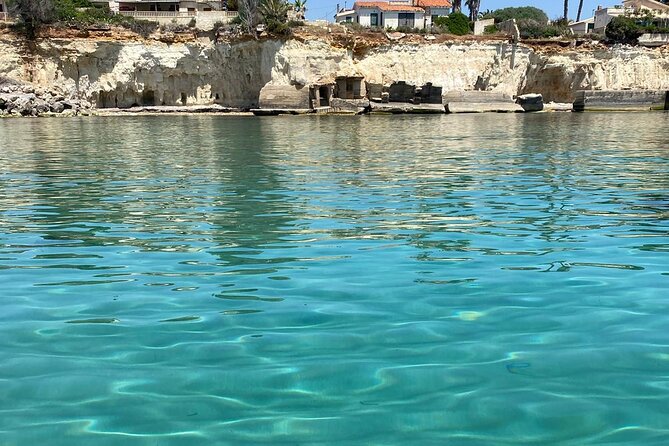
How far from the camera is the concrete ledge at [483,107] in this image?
4031 cm

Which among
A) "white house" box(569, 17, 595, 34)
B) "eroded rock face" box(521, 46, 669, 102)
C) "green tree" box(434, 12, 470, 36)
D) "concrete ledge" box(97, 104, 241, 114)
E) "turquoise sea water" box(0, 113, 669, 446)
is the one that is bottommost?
"turquoise sea water" box(0, 113, 669, 446)

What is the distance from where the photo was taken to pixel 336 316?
13.9 feet

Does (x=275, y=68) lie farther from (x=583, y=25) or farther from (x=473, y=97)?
(x=583, y=25)

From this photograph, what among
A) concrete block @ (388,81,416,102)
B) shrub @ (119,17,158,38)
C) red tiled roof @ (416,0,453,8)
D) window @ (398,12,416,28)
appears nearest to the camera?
concrete block @ (388,81,416,102)

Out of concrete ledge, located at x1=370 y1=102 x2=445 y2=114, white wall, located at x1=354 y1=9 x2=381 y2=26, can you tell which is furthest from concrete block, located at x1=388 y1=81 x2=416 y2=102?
white wall, located at x1=354 y1=9 x2=381 y2=26

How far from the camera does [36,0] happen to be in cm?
4169

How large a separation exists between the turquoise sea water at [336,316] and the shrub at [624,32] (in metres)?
43.5

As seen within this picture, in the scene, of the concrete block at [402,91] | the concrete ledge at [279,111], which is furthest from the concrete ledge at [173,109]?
the concrete block at [402,91]

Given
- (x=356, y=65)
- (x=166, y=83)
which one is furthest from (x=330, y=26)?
(x=166, y=83)

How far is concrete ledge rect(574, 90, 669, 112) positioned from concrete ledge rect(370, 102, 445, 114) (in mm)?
8689

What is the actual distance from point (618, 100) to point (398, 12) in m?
30.0

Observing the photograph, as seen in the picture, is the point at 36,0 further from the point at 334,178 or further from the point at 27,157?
the point at 334,178

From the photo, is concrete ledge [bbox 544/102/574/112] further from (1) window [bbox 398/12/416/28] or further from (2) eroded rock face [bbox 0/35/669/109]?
(1) window [bbox 398/12/416/28]

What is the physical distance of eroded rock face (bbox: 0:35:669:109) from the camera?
139 ft
